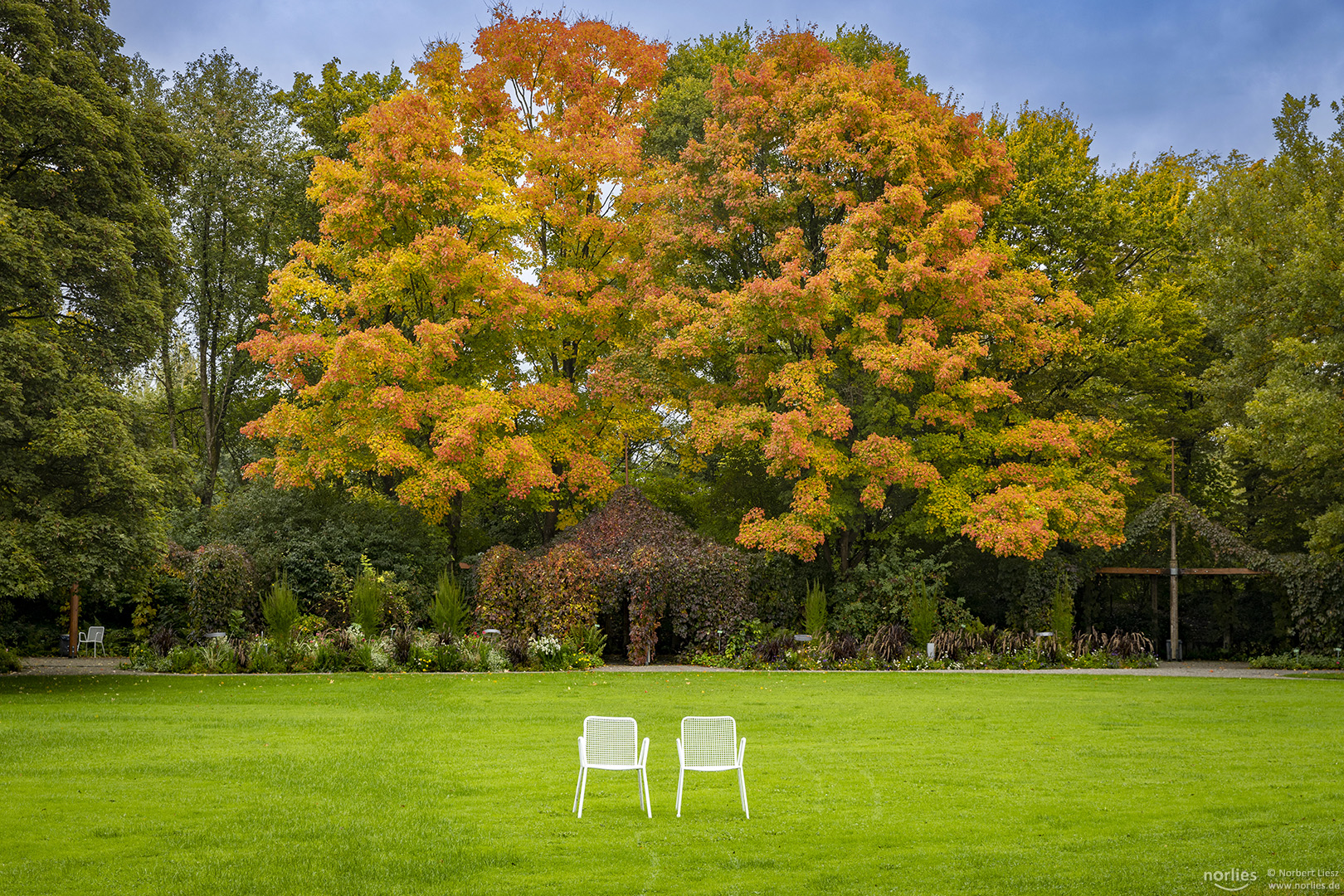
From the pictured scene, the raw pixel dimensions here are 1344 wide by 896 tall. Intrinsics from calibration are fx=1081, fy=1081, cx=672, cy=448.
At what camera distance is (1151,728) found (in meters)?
12.4

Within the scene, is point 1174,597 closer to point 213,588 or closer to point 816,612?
point 816,612

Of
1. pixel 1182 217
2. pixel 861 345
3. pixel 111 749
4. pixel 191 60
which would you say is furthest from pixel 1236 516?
pixel 191 60

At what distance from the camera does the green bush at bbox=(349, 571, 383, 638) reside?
20906mm

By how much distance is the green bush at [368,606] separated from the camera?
20.9m

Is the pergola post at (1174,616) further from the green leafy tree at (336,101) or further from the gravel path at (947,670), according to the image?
the green leafy tree at (336,101)

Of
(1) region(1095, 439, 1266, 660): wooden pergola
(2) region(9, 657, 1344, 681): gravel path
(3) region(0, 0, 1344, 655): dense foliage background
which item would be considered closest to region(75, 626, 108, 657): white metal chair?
(2) region(9, 657, 1344, 681): gravel path

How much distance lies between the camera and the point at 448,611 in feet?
71.0

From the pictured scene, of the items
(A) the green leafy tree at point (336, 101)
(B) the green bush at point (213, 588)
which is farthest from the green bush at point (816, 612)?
(A) the green leafy tree at point (336, 101)

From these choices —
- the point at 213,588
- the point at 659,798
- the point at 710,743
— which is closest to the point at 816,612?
the point at 213,588

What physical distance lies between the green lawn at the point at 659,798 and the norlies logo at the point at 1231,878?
7 centimetres

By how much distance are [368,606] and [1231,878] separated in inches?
682

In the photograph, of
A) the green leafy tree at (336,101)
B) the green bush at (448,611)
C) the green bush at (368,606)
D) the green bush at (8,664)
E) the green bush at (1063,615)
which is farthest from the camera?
the green leafy tree at (336,101)

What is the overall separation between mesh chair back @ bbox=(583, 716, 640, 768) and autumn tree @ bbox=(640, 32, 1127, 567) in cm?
1370

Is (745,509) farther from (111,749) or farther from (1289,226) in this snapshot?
(111,749)
